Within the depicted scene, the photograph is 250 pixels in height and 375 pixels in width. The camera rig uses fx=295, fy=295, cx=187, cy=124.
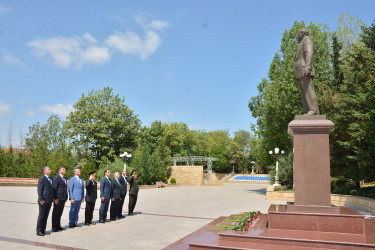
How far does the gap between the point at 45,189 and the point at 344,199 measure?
49.6 feet

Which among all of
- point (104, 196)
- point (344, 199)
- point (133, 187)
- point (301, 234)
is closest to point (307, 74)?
point (301, 234)

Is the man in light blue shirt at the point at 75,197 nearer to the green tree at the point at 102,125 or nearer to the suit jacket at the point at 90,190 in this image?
the suit jacket at the point at 90,190

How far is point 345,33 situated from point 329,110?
1575cm

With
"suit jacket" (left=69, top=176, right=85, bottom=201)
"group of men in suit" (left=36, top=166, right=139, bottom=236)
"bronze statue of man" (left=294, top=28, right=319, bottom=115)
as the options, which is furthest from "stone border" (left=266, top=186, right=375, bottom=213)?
"suit jacket" (left=69, top=176, right=85, bottom=201)

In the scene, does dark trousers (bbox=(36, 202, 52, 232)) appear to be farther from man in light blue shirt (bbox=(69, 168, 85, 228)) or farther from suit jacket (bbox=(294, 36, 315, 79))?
suit jacket (bbox=(294, 36, 315, 79))

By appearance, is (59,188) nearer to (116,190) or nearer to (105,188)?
(105,188)

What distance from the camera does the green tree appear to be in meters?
38.5

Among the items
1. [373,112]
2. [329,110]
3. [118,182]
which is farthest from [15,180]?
[373,112]

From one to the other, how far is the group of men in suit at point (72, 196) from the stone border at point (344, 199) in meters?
10.4

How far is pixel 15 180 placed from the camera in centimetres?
2969

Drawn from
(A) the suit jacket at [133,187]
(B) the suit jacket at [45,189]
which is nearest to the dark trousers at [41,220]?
(B) the suit jacket at [45,189]

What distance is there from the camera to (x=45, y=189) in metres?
→ 7.60

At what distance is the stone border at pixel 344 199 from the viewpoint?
1317 cm

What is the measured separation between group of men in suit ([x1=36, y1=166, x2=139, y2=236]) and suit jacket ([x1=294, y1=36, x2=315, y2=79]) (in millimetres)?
6670
